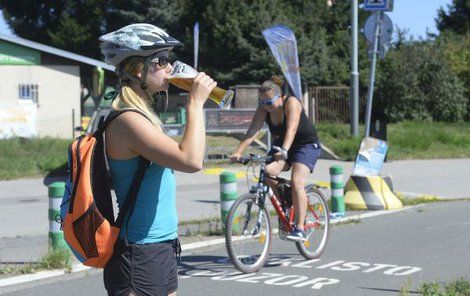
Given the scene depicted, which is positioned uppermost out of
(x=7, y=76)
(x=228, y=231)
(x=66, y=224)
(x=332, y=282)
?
(x=7, y=76)

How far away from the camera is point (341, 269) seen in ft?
24.8

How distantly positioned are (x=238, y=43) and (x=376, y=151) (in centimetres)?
2551

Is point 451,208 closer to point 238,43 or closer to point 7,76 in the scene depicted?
point 7,76

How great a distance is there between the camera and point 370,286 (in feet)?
22.1

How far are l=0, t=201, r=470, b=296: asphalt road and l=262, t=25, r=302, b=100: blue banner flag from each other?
327 cm

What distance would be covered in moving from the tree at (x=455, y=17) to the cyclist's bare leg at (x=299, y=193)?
4682 cm

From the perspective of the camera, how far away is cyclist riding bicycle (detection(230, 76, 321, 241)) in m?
7.76

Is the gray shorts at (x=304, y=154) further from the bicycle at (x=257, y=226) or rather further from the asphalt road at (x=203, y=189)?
the asphalt road at (x=203, y=189)

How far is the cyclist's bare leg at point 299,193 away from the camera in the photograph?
25.5 ft

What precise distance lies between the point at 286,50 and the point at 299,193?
5170 mm

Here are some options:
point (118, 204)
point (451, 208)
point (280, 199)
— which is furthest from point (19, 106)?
point (118, 204)

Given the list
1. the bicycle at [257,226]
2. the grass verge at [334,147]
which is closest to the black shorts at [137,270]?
the bicycle at [257,226]

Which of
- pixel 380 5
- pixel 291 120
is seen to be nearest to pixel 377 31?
pixel 380 5

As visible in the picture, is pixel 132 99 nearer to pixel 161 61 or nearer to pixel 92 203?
pixel 161 61
